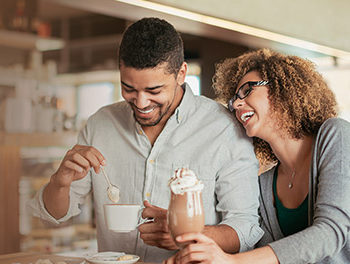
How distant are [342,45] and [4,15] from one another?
2976 mm

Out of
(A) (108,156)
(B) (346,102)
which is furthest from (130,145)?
(B) (346,102)

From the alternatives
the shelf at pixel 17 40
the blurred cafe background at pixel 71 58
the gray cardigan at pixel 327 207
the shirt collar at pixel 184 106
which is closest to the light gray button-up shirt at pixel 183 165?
the shirt collar at pixel 184 106

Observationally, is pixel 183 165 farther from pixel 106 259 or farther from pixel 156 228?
pixel 106 259

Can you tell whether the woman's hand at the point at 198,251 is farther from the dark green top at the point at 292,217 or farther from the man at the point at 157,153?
the dark green top at the point at 292,217

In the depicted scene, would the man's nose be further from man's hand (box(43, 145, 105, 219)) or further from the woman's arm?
the woman's arm

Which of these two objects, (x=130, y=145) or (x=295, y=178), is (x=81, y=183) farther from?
(x=295, y=178)

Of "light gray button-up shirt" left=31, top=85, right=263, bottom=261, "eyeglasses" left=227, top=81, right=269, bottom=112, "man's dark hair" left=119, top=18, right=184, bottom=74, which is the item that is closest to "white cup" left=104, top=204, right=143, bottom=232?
"light gray button-up shirt" left=31, top=85, right=263, bottom=261

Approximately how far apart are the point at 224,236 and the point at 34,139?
6.27ft

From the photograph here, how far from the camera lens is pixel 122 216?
166 centimetres

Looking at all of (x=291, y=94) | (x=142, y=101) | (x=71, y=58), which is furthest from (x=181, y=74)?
(x=71, y=58)

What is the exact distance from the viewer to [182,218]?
1483 mm

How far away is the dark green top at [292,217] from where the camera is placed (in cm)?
203

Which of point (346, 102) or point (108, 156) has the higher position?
point (346, 102)

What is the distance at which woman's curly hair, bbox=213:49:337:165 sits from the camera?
2.02 m
